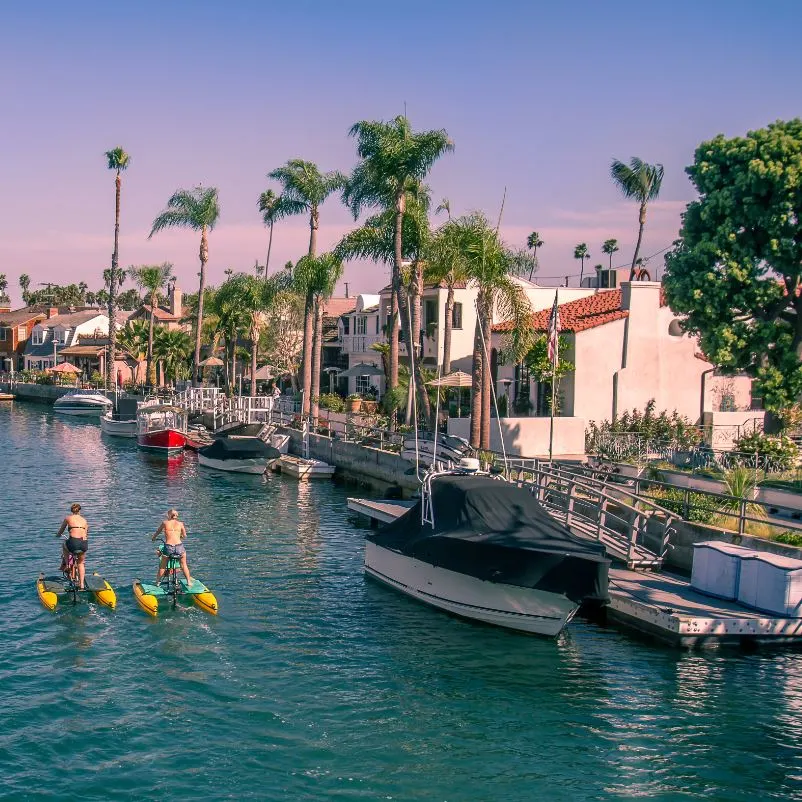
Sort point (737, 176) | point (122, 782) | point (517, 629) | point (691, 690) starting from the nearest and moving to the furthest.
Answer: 1. point (122, 782)
2. point (691, 690)
3. point (517, 629)
4. point (737, 176)

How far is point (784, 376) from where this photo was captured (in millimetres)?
35062

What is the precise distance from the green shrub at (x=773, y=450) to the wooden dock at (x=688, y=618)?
A: 11682 mm

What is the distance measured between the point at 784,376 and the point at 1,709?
28501 millimetres

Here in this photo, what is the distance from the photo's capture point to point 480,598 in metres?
22.1

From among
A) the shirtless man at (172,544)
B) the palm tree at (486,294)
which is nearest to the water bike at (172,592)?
the shirtless man at (172,544)

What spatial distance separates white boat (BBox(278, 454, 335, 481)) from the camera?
47.0 m

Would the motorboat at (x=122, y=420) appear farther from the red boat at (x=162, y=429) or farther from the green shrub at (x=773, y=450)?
the green shrub at (x=773, y=450)

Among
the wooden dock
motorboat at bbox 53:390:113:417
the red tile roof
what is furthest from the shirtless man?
motorboat at bbox 53:390:113:417

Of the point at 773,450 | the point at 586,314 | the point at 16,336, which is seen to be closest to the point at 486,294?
the point at 586,314

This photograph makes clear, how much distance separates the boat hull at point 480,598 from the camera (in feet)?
68.8

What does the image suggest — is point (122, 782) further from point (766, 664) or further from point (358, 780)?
point (766, 664)

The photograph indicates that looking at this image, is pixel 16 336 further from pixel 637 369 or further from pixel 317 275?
pixel 637 369

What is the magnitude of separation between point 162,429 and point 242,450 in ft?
31.3

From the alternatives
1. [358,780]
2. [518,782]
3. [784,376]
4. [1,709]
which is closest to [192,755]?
[358,780]
